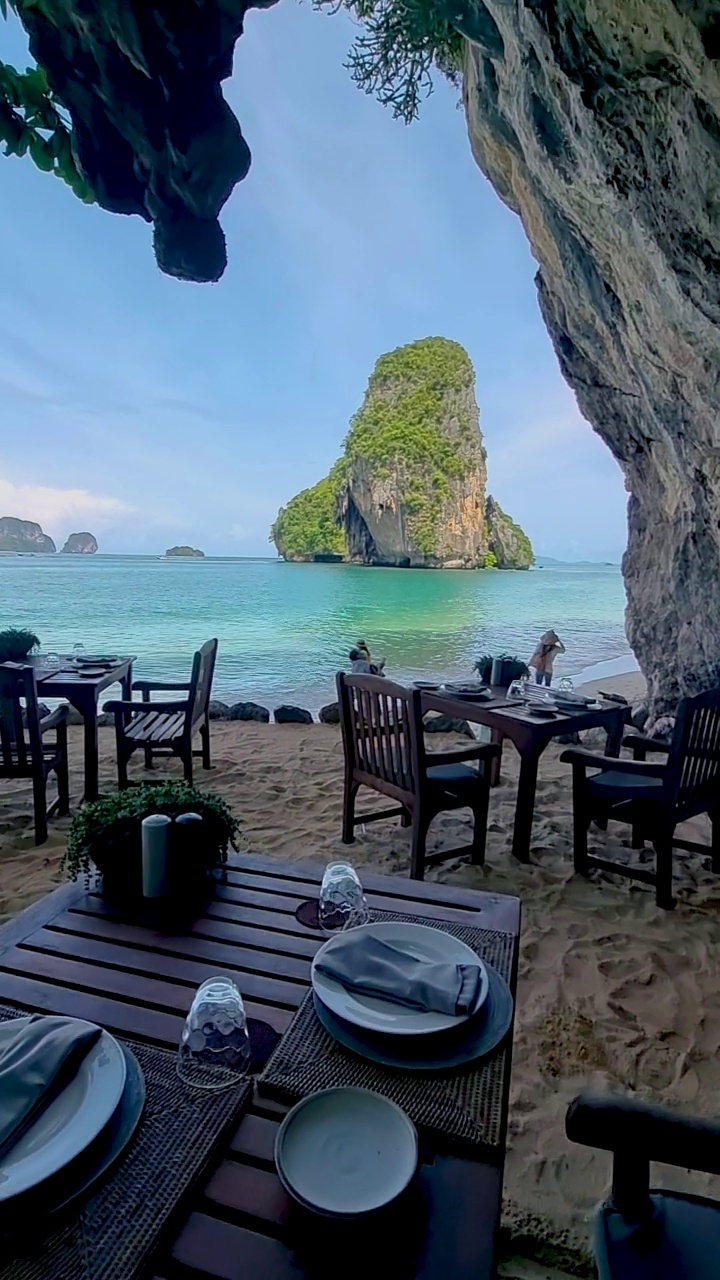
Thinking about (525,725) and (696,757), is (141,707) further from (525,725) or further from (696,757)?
(696,757)

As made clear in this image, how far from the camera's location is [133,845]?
1.41 metres

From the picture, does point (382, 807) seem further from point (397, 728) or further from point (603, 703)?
point (603, 703)

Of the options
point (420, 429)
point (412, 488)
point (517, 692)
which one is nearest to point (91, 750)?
point (517, 692)

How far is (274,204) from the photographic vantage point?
58.0 feet

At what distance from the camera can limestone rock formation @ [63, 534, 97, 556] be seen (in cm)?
6322

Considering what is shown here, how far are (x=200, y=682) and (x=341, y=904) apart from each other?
9.54 feet

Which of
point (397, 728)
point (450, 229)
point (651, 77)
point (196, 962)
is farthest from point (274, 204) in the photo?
point (196, 962)

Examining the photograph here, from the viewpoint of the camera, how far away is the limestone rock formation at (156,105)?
4.41 meters

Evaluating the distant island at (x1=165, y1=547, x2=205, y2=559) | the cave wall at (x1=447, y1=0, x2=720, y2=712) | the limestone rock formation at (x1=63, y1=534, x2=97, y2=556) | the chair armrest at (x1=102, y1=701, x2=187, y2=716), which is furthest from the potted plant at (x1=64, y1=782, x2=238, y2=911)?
the limestone rock formation at (x1=63, y1=534, x2=97, y2=556)

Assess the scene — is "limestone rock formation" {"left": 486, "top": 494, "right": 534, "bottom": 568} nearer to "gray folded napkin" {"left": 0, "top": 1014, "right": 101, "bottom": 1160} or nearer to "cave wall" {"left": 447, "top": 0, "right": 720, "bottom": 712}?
"cave wall" {"left": 447, "top": 0, "right": 720, "bottom": 712}

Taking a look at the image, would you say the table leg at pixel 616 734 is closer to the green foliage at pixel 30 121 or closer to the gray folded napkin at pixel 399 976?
the gray folded napkin at pixel 399 976

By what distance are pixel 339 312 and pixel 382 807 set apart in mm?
26751

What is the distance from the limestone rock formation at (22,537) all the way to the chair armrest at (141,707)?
61.3 metres

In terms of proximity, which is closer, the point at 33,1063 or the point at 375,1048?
the point at 33,1063
